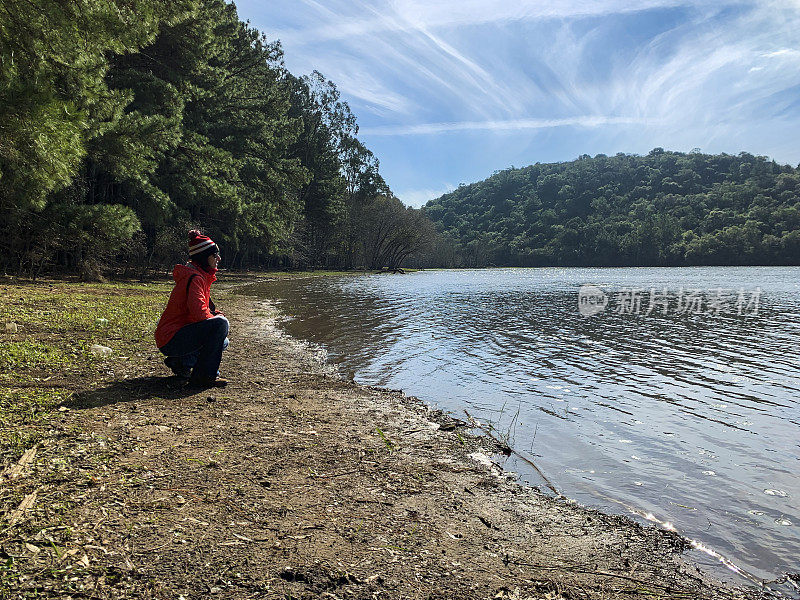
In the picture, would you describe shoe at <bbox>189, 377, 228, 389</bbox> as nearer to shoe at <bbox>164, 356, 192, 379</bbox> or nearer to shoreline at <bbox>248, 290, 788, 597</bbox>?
shoe at <bbox>164, 356, 192, 379</bbox>

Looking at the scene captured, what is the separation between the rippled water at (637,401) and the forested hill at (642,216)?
129 meters

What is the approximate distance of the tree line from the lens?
34.1 feet

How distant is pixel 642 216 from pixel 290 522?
16995 cm

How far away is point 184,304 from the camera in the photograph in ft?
21.8

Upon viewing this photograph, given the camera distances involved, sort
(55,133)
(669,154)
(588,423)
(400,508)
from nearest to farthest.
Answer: (400,508)
(588,423)
(55,133)
(669,154)

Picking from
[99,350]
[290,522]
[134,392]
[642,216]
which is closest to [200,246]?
[134,392]

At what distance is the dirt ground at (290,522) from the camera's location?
111 inches

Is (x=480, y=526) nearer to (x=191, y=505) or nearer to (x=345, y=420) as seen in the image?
(x=191, y=505)

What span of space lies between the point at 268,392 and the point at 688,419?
20.7ft

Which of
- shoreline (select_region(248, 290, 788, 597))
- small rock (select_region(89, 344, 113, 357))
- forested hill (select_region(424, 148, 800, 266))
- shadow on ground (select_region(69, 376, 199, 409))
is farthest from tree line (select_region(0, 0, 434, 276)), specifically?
forested hill (select_region(424, 148, 800, 266))

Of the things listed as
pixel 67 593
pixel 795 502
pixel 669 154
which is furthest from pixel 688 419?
pixel 669 154

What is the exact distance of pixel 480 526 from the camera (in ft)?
12.4

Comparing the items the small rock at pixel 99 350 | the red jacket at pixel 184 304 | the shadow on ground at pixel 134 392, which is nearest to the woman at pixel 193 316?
the red jacket at pixel 184 304

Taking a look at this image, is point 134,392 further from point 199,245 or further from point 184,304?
point 199,245
